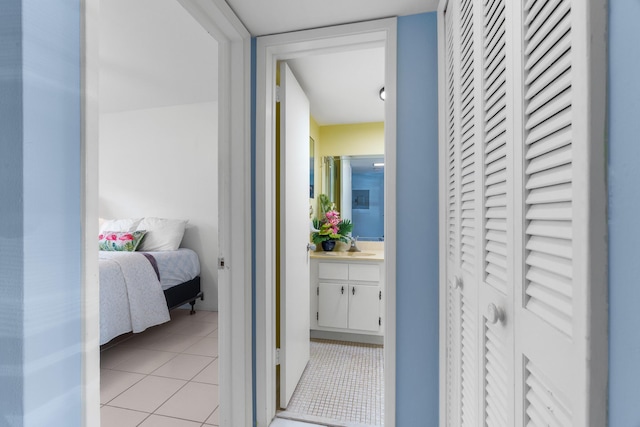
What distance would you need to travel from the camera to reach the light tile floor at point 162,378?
74.0 inches

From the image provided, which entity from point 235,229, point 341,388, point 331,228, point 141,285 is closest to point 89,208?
point 235,229

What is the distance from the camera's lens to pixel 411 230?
1.54 m

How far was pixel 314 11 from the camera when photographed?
1.47m

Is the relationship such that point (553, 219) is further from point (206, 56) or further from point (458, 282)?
point (206, 56)

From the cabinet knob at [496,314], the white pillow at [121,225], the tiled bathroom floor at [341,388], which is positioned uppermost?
the white pillow at [121,225]

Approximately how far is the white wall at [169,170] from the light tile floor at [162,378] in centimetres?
91

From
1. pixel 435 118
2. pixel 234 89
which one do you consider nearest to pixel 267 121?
pixel 234 89

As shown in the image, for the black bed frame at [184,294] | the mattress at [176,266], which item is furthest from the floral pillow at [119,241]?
the black bed frame at [184,294]

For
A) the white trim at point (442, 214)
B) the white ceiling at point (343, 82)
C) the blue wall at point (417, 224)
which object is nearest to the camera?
the white trim at point (442, 214)

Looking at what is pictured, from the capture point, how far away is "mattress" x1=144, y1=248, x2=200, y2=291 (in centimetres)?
324

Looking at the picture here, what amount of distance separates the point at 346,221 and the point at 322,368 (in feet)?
4.85

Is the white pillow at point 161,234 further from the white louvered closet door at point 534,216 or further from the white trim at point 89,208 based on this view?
the white louvered closet door at point 534,216

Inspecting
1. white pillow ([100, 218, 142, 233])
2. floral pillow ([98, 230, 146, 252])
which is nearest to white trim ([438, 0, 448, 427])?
floral pillow ([98, 230, 146, 252])

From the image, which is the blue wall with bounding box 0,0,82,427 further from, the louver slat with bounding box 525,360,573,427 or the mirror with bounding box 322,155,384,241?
the mirror with bounding box 322,155,384,241
